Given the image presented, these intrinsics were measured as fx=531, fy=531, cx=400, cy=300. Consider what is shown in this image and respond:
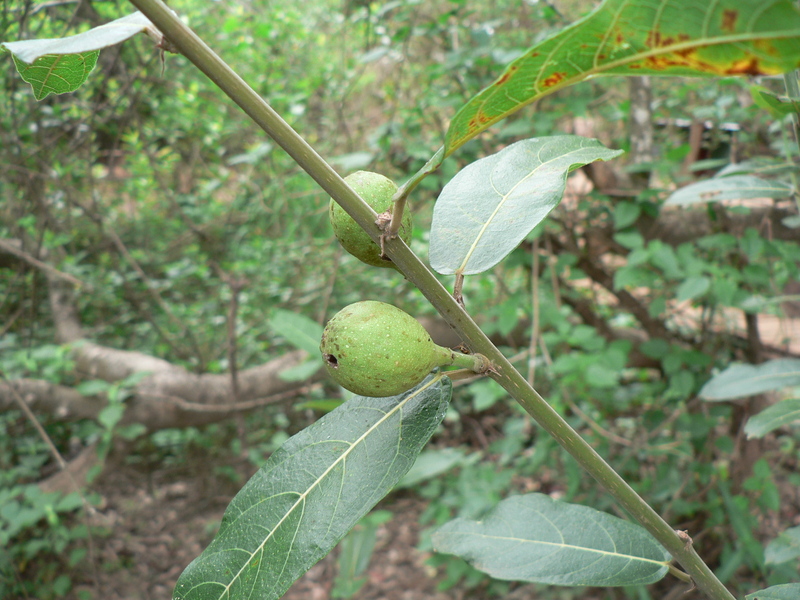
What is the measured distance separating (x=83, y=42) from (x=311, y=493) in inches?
21.7

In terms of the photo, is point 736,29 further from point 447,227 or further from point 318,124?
point 318,124

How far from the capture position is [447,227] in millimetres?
755

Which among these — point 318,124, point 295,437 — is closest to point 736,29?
point 295,437

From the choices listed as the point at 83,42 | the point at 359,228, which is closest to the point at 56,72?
the point at 83,42

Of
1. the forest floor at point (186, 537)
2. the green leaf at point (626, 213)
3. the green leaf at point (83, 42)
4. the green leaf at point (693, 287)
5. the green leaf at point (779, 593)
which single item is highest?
the green leaf at point (83, 42)

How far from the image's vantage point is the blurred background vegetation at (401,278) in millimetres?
2381

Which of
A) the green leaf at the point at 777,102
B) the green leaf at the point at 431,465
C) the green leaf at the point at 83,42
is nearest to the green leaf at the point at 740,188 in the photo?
the green leaf at the point at 777,102

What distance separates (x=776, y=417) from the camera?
3.89 ft

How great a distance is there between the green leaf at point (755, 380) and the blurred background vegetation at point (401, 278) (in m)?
0.42

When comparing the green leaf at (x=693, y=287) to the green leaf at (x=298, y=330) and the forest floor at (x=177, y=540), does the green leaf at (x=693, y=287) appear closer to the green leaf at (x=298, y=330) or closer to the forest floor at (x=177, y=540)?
the green leaf at (x=298, y=330)

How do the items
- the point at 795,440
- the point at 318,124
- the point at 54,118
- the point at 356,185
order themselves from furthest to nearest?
the point at 318,124
the point at 54,118
the point at 795,440
the point at 356,185

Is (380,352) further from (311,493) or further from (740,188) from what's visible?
(740,188)

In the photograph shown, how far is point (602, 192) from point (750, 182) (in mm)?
1147


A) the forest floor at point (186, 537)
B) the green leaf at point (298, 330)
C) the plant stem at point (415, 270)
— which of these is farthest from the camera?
the forest floor at point (186, 537)
